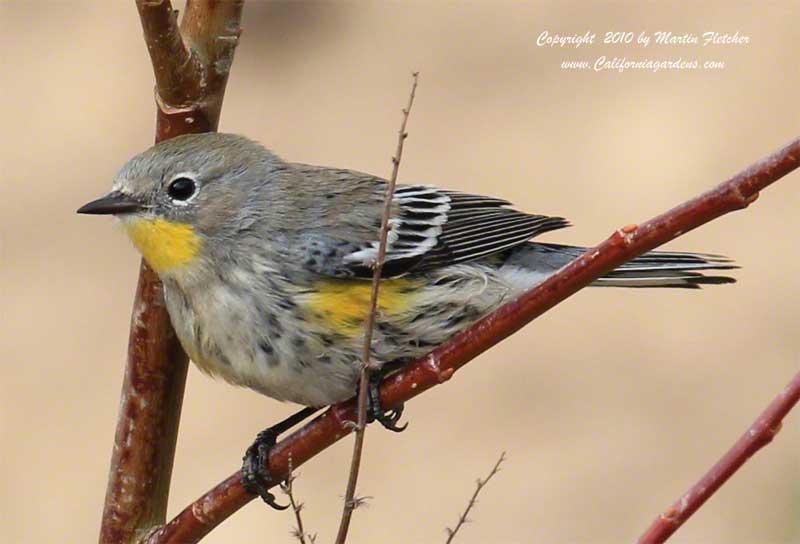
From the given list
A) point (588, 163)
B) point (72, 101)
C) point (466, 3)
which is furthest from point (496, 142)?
point (72, 101)

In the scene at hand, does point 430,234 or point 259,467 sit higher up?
point 430,234

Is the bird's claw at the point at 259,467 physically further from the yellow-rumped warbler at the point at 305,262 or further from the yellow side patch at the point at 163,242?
the yellow side patch at the point at 163,242

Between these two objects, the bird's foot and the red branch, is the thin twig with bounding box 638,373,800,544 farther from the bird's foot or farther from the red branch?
the bird's foot

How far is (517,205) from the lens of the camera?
32.0ft

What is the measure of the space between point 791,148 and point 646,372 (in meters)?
6.19

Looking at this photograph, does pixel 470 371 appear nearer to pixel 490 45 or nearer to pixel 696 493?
pixel 490 45

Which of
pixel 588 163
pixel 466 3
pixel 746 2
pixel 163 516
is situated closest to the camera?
pixel 163 516

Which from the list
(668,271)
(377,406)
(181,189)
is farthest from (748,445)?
(181,189)

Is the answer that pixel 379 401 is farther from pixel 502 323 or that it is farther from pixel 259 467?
pixel 502 323

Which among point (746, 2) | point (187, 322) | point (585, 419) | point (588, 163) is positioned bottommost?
point (585, 419)

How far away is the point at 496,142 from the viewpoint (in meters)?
10.5

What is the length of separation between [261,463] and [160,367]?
1.59 ft

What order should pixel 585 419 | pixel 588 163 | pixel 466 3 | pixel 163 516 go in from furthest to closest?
pixel 466 3, pixel 588 163, pixel 585 419, pixel 163 516

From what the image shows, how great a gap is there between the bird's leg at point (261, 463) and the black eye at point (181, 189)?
0.90m
